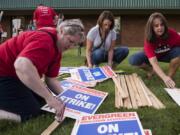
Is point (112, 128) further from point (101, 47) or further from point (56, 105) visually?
point (101, 47)

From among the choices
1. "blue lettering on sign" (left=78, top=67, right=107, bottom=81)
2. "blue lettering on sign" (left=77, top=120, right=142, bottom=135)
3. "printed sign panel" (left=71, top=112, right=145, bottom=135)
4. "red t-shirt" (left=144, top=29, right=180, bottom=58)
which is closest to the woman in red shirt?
"red t-shirt" (left=144, top=29, right=180, bottom=58)

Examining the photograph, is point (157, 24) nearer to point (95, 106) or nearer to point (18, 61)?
point (95, 106)

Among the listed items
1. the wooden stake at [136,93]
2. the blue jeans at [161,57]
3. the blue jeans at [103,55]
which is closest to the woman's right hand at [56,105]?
the wooden stake at [136,93]

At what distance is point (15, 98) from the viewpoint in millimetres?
3801

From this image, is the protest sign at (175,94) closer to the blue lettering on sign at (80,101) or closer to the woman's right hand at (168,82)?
the woman's right hand at (168,82)

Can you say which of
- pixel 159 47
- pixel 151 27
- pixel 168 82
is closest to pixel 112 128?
pixel 168 82

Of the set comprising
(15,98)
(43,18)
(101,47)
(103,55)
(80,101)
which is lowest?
(80,101)

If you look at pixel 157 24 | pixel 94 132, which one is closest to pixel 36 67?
pixel 94 132

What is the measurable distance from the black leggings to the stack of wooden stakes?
938 mm

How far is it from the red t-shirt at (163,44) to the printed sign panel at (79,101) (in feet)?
4.05

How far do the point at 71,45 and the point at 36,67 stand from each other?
332 mm

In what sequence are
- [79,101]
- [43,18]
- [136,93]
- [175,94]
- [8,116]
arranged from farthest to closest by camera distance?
[43,18], [136,93], [175,94], [79,101], [8,116]

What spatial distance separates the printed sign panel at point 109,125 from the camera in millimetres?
3266

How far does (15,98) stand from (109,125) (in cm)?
93
